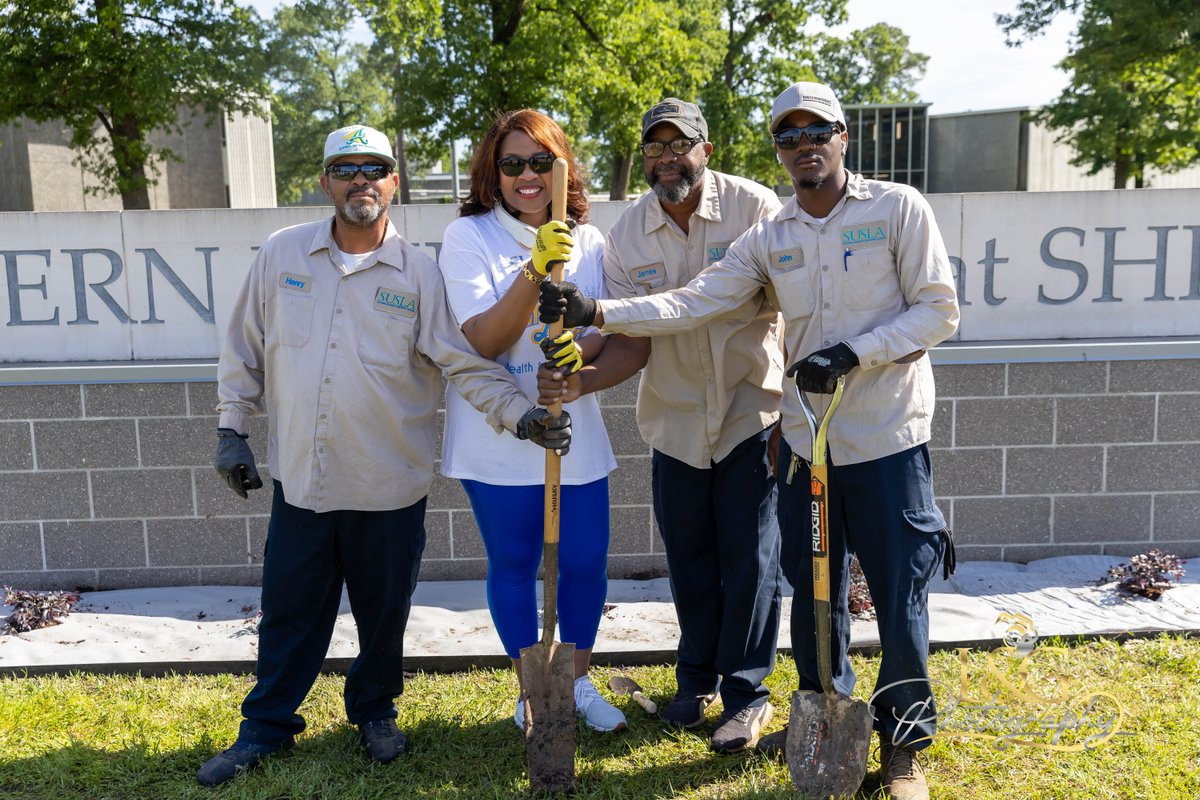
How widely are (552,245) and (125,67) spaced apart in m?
15.9

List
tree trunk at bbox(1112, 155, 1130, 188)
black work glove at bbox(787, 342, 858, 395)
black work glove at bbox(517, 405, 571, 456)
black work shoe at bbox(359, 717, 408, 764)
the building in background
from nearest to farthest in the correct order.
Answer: black work glove at bbox(787, 342, 858, 395) < black work glove at bbox(517, 405, 571, 456) < black work shoe at bbox(359, 717, 408, 764) < tree trunk at bbox(1112, 155, 1130, 188) < the building in background

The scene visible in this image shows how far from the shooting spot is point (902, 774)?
2.83m

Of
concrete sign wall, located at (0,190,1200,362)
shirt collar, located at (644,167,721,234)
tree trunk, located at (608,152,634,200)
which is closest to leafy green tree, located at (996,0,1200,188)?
tree trunk, located at (608,152,634,200)

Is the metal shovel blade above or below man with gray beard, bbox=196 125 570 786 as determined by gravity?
below

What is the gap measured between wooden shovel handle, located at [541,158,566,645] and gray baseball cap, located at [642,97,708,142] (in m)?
0.29

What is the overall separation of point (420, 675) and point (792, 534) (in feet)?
5.73

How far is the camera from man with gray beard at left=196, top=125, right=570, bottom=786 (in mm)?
2951

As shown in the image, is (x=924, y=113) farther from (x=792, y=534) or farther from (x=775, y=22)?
(x=792, y=534)

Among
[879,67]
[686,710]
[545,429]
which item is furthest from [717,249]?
[879,67]

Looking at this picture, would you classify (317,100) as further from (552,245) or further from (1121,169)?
(552,245)

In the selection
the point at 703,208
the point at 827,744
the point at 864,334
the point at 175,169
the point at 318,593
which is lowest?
the point at 827,744

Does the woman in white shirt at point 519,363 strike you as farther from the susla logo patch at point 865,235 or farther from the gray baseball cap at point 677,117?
the susla logo patch at point 865,235

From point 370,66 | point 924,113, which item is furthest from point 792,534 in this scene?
point 370,66

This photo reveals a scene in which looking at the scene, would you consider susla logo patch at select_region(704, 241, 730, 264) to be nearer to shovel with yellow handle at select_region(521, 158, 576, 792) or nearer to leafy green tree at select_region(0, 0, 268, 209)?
shovel with yellow handle at select_region(521, 158, 576, 792)
